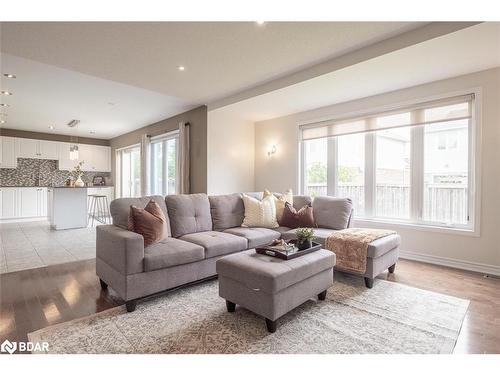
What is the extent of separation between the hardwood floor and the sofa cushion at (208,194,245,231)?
1438 millimetres

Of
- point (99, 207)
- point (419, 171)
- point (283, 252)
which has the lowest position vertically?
point (99, 207)

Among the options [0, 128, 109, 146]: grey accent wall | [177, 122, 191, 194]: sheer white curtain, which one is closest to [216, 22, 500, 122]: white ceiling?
Result: [177, 122, 191, 194]: sheer white curtain

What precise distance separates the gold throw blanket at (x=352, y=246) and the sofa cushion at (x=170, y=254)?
1439 mm

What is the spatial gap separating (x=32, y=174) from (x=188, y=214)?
24.2ft

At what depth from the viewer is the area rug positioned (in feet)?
5.66

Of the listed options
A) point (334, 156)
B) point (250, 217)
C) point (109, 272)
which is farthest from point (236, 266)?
point (334, 156)

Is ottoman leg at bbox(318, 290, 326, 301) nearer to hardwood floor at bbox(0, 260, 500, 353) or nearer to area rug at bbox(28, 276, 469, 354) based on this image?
area rug at bbox(28, 276, 469, 354)

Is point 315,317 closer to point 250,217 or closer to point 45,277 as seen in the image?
point 250,217

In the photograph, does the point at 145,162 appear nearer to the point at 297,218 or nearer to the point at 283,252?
the point at 297,218

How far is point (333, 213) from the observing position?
144 inches

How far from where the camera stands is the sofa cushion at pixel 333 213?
3582 millimetres

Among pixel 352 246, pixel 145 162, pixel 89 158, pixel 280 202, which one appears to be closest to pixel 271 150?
pixel 280 202

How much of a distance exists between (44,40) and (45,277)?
2.50 meters
